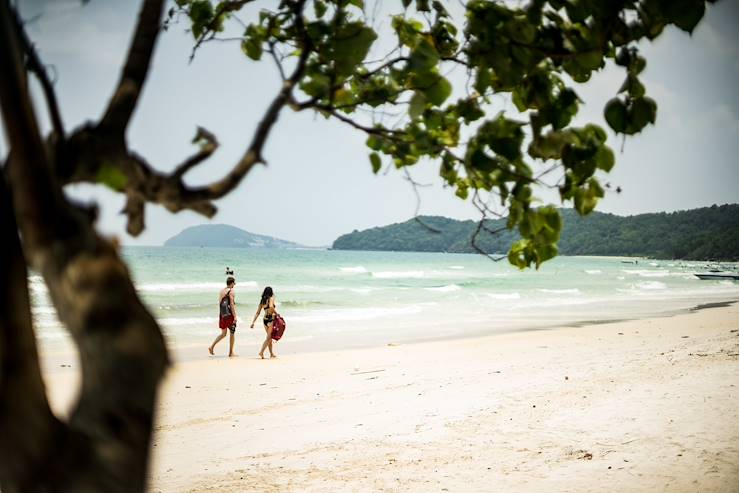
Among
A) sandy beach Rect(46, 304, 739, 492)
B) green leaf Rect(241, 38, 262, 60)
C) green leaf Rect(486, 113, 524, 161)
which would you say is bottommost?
sandy beach Rect(46, 304, 739, 492)

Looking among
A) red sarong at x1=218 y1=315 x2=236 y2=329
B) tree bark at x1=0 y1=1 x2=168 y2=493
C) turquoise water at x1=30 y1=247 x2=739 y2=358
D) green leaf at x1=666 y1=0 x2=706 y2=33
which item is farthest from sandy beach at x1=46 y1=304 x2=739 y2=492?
turquoise water at x1=30 y1=247 x2=739 y2=358

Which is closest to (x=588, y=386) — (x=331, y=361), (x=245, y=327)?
(x=331, y=361)

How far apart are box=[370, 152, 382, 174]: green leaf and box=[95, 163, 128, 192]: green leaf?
1039 millimetres

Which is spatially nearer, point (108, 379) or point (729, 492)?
point (108, 379)

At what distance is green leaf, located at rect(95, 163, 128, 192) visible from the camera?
1.45 metres

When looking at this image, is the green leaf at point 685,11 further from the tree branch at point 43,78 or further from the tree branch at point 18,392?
the tree branch at point 18,392

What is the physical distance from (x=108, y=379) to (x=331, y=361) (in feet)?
37.0

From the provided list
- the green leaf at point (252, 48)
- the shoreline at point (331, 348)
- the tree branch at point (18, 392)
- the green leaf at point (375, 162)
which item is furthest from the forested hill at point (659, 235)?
the tree branch at point (18, 392)

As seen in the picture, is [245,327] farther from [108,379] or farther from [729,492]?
[108,379]

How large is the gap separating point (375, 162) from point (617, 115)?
1.02m

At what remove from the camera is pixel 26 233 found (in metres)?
1.26

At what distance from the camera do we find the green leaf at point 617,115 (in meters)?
1.48

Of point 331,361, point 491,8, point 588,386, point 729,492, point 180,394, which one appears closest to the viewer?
point 491,8

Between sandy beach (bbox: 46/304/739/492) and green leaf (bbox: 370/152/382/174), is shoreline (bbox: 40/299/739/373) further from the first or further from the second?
green leaf (bbox: 370/152/382/174)
